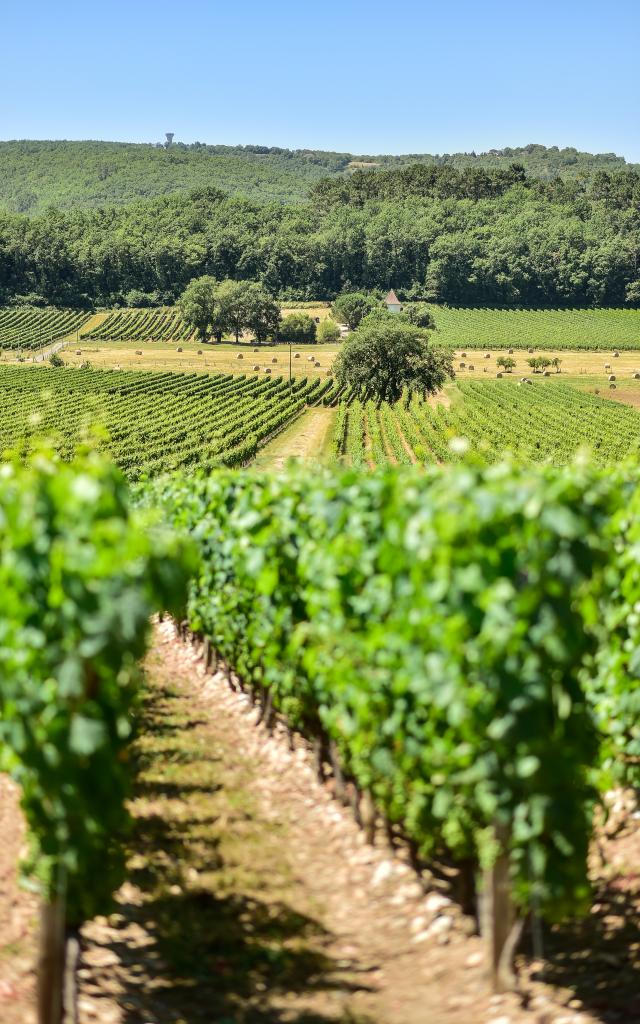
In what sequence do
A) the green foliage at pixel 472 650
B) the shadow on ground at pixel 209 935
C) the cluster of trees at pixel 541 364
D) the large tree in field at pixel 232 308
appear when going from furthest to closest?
the large tree in field at pixel 232 308 < the cluster of trees at pixel 541 364 < the shadow on ground at pixel 209 935 < the green foliage at pixel 472 650

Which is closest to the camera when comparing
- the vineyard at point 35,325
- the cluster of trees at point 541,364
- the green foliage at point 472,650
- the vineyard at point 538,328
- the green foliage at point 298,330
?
the green foliage at point 472,650

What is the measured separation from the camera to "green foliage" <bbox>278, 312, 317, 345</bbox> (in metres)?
144

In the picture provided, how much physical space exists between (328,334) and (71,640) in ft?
471

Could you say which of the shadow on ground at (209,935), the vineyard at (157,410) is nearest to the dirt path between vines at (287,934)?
the shadow on ground at (209,935)

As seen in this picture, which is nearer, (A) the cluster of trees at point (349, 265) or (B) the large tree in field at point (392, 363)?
(B) the large tree in field at point (392, 363)

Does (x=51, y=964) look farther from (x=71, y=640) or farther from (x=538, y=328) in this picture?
(x=538, y=328)

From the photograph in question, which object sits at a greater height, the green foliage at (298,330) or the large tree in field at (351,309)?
the large tree in field at (351,309)

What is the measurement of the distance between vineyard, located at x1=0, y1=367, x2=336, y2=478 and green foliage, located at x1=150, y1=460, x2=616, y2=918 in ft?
129

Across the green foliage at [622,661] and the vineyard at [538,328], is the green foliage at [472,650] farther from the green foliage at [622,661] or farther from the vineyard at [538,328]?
the vineyard at [538,328]

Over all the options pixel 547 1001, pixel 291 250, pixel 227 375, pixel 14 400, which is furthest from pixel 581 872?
pixel 291 250

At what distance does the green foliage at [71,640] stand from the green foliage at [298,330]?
14129cm

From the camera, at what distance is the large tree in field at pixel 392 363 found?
94688 mm

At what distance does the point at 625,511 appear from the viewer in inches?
333

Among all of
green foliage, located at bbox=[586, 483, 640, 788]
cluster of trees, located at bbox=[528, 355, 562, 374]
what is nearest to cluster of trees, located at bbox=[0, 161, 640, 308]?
cluster of trees, located at bbox=[528, 355, 562, 374]
